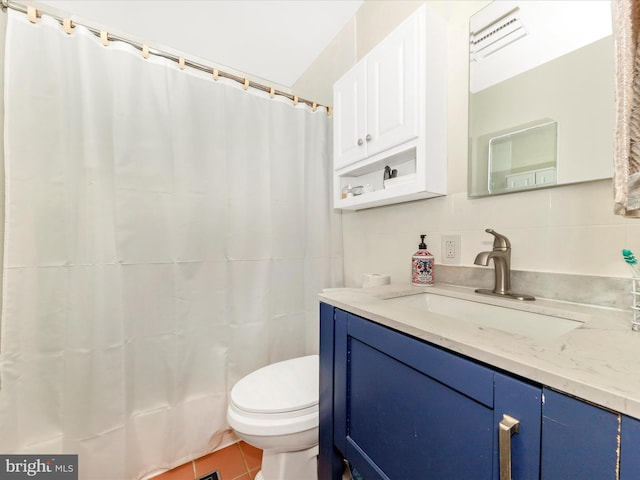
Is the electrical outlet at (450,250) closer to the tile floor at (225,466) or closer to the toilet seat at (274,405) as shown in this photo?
the toilet seat at (274,405)

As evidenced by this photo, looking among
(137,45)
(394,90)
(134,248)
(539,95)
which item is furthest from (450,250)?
(137,45)

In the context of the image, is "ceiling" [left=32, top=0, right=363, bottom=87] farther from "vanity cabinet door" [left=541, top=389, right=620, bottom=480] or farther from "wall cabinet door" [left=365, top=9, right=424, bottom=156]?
"vanity cabinet door" [left=541, top=389, right=620, bottom=480]

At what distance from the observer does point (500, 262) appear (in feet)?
2.74

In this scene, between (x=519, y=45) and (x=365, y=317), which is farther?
(x=519, y=45)

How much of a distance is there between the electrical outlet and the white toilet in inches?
29.4

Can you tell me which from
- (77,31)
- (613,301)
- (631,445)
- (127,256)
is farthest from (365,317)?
(77,31)

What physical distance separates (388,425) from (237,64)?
2.29 m

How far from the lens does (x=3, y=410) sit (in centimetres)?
91

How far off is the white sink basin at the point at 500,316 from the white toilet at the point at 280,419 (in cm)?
52

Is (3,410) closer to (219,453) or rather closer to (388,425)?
(219,453)

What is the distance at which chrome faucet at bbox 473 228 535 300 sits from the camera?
821mm

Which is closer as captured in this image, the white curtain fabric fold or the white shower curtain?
the white curtain fabric fold

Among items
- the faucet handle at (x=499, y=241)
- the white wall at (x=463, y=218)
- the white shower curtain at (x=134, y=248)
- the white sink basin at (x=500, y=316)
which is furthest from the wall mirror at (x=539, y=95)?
the white shower curtain at (x=134, y=248)

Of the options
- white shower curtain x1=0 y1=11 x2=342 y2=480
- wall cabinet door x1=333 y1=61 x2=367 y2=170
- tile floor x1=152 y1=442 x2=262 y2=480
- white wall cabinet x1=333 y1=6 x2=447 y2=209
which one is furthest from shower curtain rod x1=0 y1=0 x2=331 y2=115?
tile floor x1=152 y1=442 x2=262 y2=480
